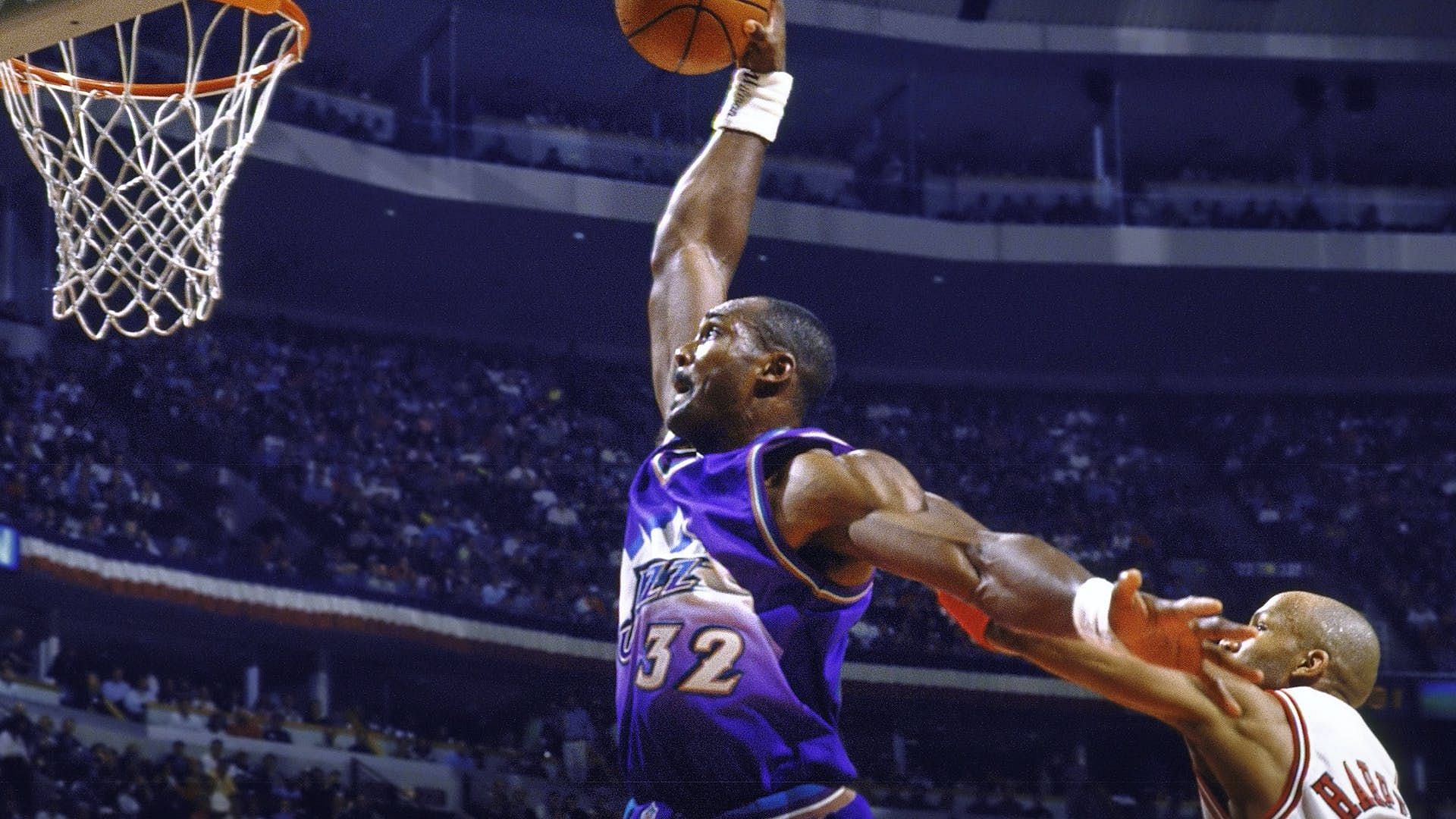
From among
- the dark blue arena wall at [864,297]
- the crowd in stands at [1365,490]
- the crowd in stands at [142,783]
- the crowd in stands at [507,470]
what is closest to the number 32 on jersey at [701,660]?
the crowd in stands at [142,783]

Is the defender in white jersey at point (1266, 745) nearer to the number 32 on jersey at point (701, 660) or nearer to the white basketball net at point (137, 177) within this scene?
the number 32 on jersey at point (701, 660)

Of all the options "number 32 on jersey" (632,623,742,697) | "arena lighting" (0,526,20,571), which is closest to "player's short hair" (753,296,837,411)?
"number 32 on jersey" (632,623,742,697)

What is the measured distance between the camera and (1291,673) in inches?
127

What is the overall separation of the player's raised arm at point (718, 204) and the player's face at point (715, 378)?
1.36 ft

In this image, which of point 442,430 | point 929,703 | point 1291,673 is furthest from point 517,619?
point 1291,673

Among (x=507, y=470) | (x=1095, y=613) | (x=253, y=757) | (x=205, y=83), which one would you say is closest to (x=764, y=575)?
(x=1095, y=613)

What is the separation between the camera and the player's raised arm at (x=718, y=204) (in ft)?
10.6

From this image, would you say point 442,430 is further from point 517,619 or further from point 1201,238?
point 1201,238

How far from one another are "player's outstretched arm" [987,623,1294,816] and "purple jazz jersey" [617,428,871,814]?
0.38 metres

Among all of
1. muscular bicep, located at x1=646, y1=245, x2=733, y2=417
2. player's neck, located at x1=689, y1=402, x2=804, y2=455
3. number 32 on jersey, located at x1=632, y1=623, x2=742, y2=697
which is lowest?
number 32 on jersey, located at x1=632, y1=623, x2=742, y2=697

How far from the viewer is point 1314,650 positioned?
3.22 meters

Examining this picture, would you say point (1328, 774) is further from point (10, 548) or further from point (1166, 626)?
point (10, 548)

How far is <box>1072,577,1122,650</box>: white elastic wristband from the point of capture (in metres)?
1.93

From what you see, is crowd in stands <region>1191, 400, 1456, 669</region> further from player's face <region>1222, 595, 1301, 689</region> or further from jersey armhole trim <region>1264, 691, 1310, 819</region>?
jersey armhole trim <region>1264, 691, 1310, 819</region>
